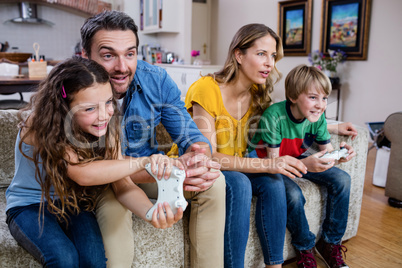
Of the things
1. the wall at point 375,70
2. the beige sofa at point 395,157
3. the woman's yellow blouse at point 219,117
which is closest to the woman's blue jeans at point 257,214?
the woman's yellow blouse at point 219,117

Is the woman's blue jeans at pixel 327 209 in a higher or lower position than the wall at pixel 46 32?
lower

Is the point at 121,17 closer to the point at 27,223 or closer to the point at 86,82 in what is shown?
the point at 86,82

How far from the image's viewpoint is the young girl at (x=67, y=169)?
3.47 ft

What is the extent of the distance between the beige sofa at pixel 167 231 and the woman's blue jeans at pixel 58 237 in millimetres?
60

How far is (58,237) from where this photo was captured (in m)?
1.04

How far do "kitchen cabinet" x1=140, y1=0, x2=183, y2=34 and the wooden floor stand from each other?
409cm

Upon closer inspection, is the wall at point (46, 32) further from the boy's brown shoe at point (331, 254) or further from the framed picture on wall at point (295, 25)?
the boy's brown shoe at point (331, 254)

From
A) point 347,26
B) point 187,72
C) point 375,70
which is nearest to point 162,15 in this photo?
point 187,72

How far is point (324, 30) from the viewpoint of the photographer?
4234 millimetres

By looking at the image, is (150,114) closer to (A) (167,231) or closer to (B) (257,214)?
(A) (167,231)

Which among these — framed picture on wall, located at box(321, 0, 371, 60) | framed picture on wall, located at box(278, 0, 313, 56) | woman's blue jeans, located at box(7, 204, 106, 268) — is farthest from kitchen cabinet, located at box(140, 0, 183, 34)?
woman's blue jeans, located at box(7, 204, 106, 268)

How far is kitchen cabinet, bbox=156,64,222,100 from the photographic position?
498 cm

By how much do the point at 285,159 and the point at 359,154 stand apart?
1.98 feet

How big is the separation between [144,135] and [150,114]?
0.09 meters
